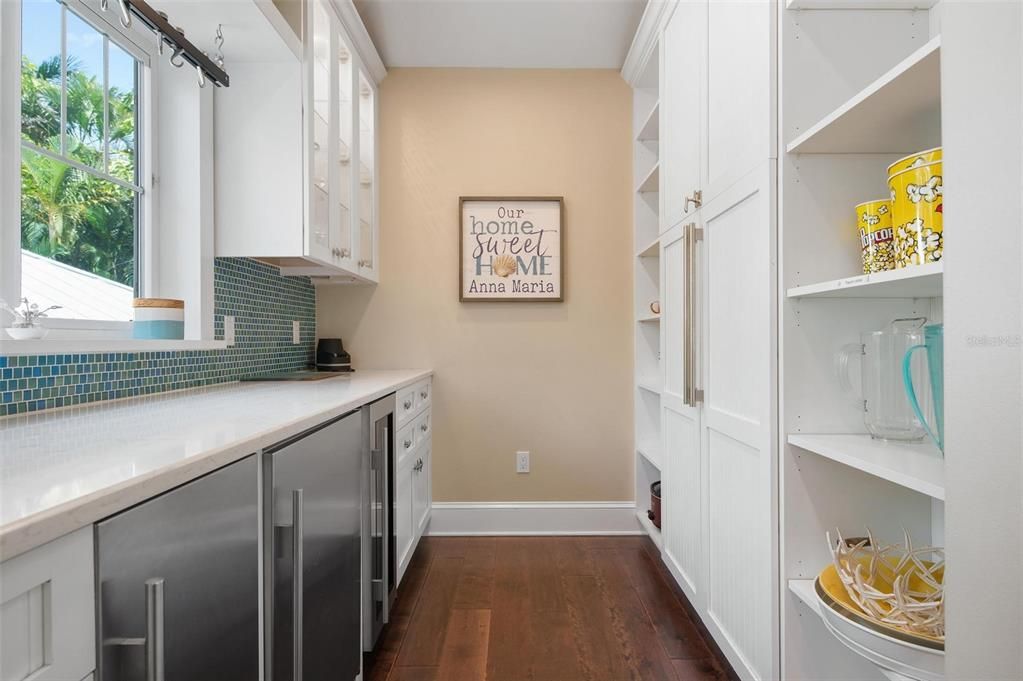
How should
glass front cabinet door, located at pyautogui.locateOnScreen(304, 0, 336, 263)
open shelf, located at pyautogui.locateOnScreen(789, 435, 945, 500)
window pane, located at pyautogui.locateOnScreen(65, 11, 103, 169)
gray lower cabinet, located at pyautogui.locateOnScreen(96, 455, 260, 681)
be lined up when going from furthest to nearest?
glass front cabinet door, located at pyautogui.locateOnScreen(304, 0, 336, 263) < window pane, located at pyautogui.locateOnScreen(65, 11, 103, 169) < open shelf, located at pyautogui.locateOnScreen(789, 435, 945, 500) < gray lower cabinet, located at pyautogui.locateOnScreen(96, 455, 260, 681)

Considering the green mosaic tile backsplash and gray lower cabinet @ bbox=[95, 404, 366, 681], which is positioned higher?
the green mosaic tile backsplash

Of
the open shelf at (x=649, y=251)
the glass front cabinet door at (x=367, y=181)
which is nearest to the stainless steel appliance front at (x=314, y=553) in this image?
the glass front cabinet door at (x=367, y=181)

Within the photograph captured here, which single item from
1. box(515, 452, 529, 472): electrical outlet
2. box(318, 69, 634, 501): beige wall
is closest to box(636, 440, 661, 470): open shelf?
box(318, 69, 634, 501): beige wall

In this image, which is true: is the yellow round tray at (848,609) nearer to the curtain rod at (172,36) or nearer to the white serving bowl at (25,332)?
the white serving bowl at (25,332)

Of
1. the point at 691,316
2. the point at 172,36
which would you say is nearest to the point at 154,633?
the point at 172,36

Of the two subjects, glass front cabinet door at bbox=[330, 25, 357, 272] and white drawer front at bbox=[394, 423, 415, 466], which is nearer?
white drawer front at bbox=[394, 423, 415, 466]

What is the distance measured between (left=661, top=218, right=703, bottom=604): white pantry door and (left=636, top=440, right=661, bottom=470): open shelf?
29 centimetres

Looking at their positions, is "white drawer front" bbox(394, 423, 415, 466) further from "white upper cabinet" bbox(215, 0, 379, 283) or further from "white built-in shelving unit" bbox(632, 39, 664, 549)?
"white built-in shelving unit" bbox(632, 39, 664, 549)

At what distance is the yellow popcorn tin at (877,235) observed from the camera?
3.65 ft

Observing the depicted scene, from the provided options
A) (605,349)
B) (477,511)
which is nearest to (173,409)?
(477,511)

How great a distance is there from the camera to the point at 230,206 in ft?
6.44

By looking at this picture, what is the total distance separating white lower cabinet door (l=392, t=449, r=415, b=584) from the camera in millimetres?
2016

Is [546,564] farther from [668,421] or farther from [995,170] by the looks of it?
[995,170]

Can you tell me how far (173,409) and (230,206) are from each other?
38.1 inches
